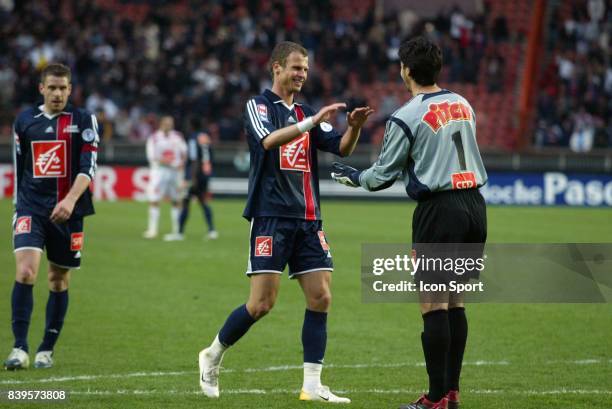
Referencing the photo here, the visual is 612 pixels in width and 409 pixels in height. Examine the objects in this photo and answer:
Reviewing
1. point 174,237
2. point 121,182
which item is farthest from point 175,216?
point 121,182

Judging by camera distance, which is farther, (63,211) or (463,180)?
(63,211)

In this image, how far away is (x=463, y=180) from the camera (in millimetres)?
5984

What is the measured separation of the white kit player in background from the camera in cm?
1862

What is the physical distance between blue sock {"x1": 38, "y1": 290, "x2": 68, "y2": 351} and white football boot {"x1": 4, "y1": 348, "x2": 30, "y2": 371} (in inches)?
8.9

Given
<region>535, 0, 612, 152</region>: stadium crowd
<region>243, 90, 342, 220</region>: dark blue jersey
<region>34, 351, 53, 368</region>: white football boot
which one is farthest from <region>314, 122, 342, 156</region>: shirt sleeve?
<region>535, 0, 612, 152</region>: stadium crowd

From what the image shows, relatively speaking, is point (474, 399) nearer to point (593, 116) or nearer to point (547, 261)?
point (547, 261)

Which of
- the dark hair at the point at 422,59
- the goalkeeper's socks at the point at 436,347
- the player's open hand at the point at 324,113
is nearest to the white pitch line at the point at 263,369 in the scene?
the goalkeeper's socks at the point at 436,347

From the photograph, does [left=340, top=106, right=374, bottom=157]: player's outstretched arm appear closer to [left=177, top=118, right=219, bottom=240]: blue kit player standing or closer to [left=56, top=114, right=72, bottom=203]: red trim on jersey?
[left=56, top=114, right=72, bottom=203]: red trim on jersey

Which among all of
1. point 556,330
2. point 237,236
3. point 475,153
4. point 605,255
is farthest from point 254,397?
point 237,236

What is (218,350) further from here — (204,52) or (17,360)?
(204,52)

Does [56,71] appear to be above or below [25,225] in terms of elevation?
above

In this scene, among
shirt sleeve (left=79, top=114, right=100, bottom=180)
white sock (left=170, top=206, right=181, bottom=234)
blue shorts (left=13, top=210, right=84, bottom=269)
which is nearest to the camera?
blue shorts (left=13, top=210, right=84, bottom=269)

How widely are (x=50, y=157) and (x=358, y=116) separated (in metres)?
2.80

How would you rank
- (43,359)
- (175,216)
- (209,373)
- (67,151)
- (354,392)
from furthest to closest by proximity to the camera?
(175,216)
(67,151)
(43,359)
(354,392)
(209,373)
